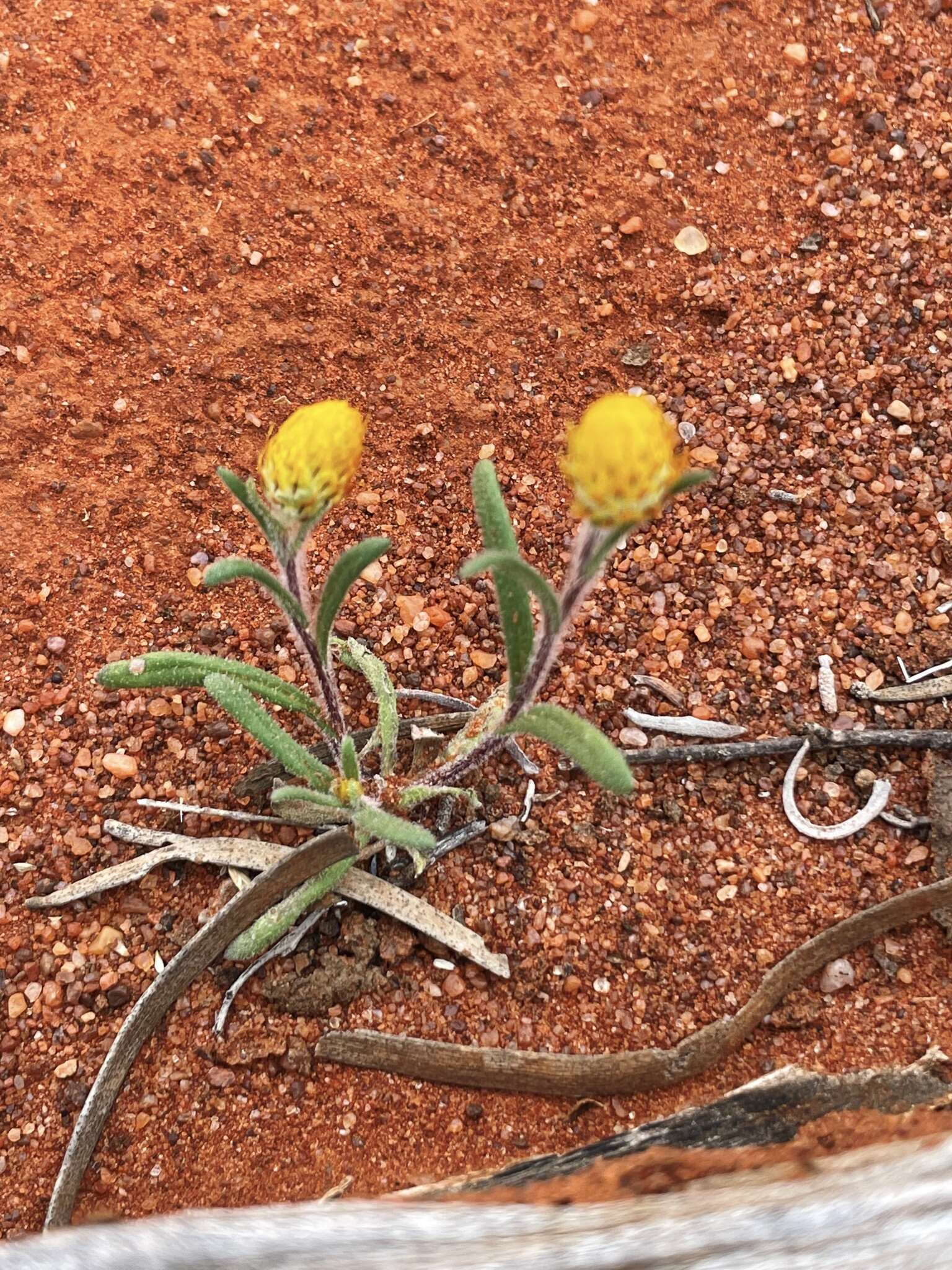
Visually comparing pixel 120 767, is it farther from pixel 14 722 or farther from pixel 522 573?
pixel 522 573

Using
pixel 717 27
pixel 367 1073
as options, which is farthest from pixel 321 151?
pixel 367 1073

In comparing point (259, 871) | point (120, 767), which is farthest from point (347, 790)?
point (120, 767)

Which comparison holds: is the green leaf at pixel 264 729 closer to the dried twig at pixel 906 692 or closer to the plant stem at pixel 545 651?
the plant stem at pixel 545 651

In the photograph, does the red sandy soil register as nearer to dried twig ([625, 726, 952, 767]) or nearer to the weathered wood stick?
dried twig ([625, 726, 952, 767])

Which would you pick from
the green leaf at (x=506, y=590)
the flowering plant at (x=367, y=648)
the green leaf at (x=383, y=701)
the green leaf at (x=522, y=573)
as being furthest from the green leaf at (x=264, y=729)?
the green leaf at (x=522, y=573)

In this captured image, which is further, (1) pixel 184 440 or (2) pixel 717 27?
(2) pixel 717 27

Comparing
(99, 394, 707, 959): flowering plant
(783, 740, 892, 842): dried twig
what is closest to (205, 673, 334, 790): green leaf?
(99, 394, 707, 959): flowering plant

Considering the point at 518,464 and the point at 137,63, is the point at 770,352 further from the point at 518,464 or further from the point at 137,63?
the point at 137,63
